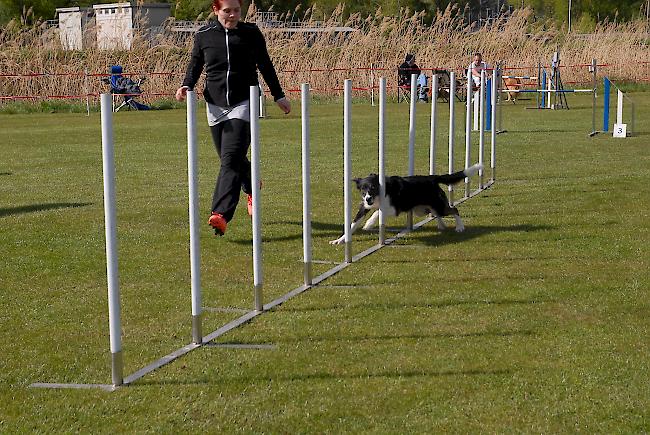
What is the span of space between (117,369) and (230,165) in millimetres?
3741

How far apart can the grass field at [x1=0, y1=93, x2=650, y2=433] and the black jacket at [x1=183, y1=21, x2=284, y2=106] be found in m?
1.21

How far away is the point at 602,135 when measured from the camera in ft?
63.3

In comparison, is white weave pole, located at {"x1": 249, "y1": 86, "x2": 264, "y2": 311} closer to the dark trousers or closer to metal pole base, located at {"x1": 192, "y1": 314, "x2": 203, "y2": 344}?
metal pole base, located at {"x1": 192, "y1": 314, "x2": 203, "y2": 344}

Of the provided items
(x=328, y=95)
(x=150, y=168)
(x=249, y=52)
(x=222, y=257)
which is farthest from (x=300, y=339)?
(x=328, y=95)

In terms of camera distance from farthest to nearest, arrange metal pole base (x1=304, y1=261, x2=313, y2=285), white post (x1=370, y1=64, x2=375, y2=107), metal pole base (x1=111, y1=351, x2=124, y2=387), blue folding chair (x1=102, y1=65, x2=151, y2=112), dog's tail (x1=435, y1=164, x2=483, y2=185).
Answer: white post (x1=370, y1=64, x2=375, y2=107) < blue folding chair (x1=102, y1=65, x2=151, y2=112) < dog's tail (x1=435, y1=164, x2=483, y2=185) < metal pole base (x1=304, y1=261, x2=313, y2=285) < metal pole base (x1=111, y1=351, x2=124, y2=387)

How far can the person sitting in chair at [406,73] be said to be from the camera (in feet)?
102

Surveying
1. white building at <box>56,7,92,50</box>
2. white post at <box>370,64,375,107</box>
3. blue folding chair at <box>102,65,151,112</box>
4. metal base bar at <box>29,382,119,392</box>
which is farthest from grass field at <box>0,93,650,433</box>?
white building at <box>56,7,92,50</box>

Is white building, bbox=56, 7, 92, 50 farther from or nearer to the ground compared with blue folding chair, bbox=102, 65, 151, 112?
farther from the ground

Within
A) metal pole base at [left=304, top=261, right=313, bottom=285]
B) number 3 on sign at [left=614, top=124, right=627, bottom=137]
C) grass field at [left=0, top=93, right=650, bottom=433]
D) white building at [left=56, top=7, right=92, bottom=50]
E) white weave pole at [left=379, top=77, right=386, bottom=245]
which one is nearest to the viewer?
grass field at [left=0, top=93, right=650, bottom=433]

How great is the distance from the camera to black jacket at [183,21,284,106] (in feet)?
26.5

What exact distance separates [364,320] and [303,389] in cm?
125

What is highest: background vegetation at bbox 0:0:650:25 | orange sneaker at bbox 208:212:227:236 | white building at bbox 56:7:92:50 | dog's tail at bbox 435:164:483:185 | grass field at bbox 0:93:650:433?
background vegetation at bbox 0:0:650:25

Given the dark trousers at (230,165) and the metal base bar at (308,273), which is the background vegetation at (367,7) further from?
the metal base bar at (308,273)

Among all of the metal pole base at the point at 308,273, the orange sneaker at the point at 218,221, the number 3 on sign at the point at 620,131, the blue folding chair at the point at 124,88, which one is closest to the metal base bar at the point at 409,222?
the orange sneaker at the point at 218,221
